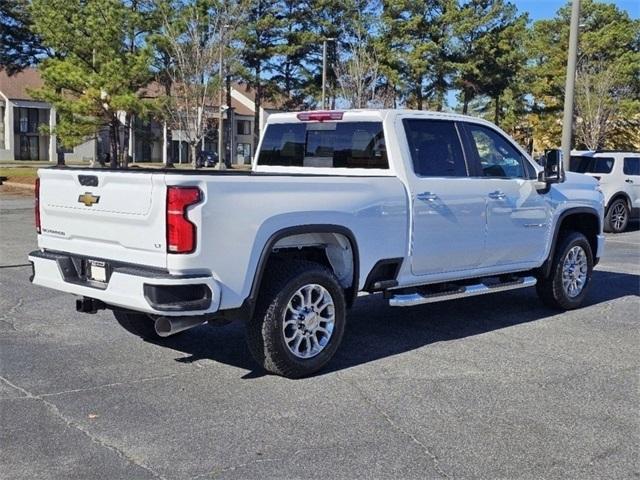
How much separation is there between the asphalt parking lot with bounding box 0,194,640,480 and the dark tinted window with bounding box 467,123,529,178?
1.53 metres

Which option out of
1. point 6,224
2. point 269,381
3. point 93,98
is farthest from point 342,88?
point 269,381

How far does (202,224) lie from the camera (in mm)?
4816

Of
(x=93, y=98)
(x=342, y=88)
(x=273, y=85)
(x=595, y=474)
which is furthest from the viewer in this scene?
(x=273, y=85)

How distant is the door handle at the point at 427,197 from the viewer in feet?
20.9

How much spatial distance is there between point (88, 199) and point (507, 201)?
396 centimetres

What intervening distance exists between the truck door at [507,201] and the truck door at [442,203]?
0.56 feet

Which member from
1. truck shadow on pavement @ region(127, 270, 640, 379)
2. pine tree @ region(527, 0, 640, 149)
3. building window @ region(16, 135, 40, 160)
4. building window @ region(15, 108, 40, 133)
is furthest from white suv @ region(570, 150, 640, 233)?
building window @ region(16, 135, 40, 160)

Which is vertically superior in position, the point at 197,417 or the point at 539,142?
the point at 539,142

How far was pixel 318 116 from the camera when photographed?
23.1ft

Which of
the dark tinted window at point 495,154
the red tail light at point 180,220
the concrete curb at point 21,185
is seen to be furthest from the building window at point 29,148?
the red tail light at point 180,220

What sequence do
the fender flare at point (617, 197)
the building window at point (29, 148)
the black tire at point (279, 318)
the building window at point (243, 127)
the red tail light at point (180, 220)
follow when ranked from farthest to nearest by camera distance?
the building window at point (243, 127)
the building window at point (29, 148)
the fender flare at point (617, 197)
the black tire at point (279, 318)
the red tail light at point (180, 220)

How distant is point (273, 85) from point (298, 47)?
401cm

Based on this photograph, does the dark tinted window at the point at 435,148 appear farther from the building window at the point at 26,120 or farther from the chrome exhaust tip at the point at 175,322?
the building window at the point at 26,120

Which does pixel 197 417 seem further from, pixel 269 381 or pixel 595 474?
pixel 595 474
